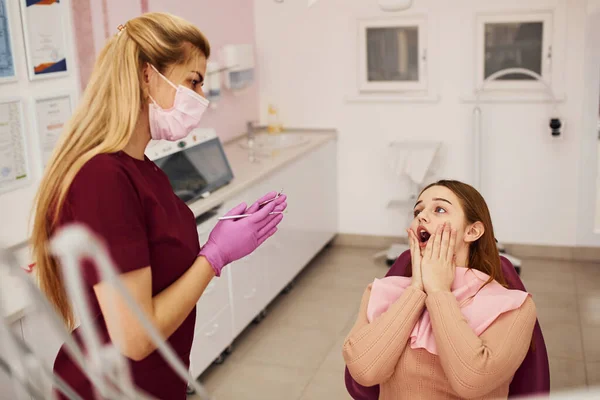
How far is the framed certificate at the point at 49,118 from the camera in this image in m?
2.50

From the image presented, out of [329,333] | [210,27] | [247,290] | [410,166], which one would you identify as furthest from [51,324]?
[410,166]

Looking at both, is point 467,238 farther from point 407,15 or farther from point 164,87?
point 407,15

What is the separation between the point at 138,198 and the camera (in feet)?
4.14

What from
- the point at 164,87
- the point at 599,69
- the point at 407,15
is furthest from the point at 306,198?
the point at 164,87

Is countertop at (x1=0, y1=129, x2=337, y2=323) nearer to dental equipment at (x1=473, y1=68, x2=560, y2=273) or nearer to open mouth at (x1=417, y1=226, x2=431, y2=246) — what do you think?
dental equipment at (x1=473, y1=68, x2=560, y2=273)

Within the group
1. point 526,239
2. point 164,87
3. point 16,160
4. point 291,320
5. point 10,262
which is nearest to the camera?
point 10,262

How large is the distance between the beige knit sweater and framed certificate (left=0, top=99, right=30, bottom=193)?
1352 millimetres

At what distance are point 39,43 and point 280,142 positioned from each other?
86.5 inches

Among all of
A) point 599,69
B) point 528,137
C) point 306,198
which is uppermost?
point 599,69

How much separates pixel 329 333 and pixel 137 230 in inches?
93.3

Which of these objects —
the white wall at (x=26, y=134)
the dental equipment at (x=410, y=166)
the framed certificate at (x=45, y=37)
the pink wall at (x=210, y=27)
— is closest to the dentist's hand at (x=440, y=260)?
the white wall at (x=26, y=134)

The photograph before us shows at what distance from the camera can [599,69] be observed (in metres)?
4.05

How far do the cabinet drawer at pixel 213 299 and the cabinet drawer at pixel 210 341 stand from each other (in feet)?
0.08

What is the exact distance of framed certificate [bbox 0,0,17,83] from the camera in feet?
7.52
